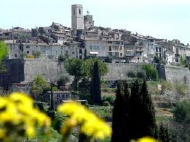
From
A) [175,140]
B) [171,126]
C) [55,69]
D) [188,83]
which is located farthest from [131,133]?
[188,83]

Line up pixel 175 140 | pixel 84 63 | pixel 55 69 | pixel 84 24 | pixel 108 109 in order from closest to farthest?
pixel 175 140, pixel 108 109, pixel 84 63, pixel 55 69, pixel 84 24


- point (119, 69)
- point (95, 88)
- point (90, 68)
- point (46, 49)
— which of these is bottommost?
point (95, 88)

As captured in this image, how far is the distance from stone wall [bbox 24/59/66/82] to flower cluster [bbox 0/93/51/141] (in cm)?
6543

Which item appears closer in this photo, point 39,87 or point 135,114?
point 135,114

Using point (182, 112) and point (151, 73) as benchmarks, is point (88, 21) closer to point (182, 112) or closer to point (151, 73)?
point (151, 73)

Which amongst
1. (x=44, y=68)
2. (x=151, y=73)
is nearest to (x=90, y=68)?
(x=44, y=68)

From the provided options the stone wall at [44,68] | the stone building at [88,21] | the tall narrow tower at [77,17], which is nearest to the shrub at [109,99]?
the stone wall at [44,68]

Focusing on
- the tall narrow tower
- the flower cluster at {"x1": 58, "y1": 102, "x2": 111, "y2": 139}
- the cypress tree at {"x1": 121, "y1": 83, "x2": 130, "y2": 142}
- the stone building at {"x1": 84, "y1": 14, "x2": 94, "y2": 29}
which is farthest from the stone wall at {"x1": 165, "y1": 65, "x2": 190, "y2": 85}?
the flower cluster at {"x1": 58, "y1": 102, "x2": 111, "y2": 139}

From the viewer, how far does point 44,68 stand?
70000mm

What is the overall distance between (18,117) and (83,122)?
0.29 meters

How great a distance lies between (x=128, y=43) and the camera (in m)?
90.1

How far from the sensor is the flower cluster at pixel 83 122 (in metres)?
2.42

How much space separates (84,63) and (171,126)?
16.5 meters

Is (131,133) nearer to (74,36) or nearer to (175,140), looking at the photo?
(175,140)
